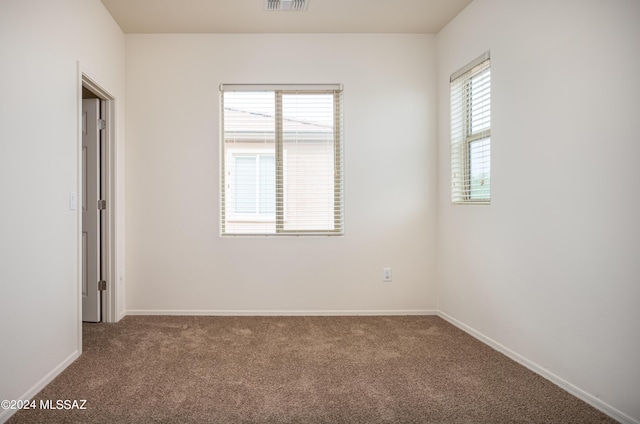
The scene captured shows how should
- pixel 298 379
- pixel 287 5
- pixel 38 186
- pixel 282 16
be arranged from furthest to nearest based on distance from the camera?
pixel 282 16 → pixel 287 5 → pixel 298 379 → pixel 38 186

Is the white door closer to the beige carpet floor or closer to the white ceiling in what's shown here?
the beige carpet floor

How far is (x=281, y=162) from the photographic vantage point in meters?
3.80

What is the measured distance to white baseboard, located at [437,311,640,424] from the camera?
191 cm

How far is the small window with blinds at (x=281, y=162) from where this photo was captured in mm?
3791

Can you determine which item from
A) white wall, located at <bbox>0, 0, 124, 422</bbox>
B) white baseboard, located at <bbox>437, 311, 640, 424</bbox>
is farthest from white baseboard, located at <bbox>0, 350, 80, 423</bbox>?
white baseboard, located at <bbox>437, 311, 640, 424</bbox>

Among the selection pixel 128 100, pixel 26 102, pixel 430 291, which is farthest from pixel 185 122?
pixel 430 291

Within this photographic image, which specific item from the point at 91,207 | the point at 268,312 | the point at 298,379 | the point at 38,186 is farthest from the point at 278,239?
the point at 38,186

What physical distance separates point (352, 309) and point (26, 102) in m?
3.06

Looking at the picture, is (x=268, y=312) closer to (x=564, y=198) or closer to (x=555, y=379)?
(x=555, y=379)

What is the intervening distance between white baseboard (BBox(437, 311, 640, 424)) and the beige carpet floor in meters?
0.05

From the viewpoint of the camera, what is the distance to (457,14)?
338 cm

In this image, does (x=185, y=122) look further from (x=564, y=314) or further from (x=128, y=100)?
(x=564, y=314)

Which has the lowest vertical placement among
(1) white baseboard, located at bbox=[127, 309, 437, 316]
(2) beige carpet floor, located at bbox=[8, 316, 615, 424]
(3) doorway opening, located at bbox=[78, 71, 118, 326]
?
(2) beige carpet floor, located at bbox=[8, 316, 615, 424]

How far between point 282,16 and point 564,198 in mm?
2742
